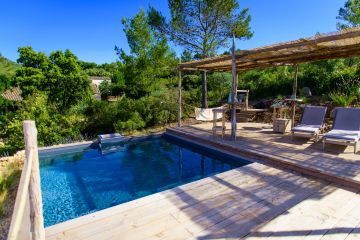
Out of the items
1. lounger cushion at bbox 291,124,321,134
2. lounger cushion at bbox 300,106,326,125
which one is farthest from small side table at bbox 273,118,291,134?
lounger cushion at bbox 291,124,321,134

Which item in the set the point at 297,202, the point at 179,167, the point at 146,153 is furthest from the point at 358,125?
the point at 146,153

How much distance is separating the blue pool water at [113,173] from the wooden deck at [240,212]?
4.62 ft

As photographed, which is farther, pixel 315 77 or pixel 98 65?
pixel 98 65

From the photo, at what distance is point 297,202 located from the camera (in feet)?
11.4

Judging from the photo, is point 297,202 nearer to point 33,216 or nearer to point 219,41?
point 33,216

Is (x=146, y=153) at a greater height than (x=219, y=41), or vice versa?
(x=219, y=41)

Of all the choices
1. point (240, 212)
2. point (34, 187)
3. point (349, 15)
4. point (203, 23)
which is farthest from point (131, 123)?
point (349, 15)

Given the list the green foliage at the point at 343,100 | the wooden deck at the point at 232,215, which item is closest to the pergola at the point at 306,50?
the green foliage at the point at 343,100

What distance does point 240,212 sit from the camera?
3.18 metres

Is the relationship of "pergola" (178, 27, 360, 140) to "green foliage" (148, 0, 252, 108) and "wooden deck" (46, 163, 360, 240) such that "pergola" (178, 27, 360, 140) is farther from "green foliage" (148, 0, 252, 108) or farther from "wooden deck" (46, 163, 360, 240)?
"green foliage" (148, 0, 252, 108)

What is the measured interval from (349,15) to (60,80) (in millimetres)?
18265

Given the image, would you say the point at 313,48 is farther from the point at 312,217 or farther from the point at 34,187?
the point at 34,187

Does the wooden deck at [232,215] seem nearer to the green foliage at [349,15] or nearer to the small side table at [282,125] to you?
the small side table at [282,125]

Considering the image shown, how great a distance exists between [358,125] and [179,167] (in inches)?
194
